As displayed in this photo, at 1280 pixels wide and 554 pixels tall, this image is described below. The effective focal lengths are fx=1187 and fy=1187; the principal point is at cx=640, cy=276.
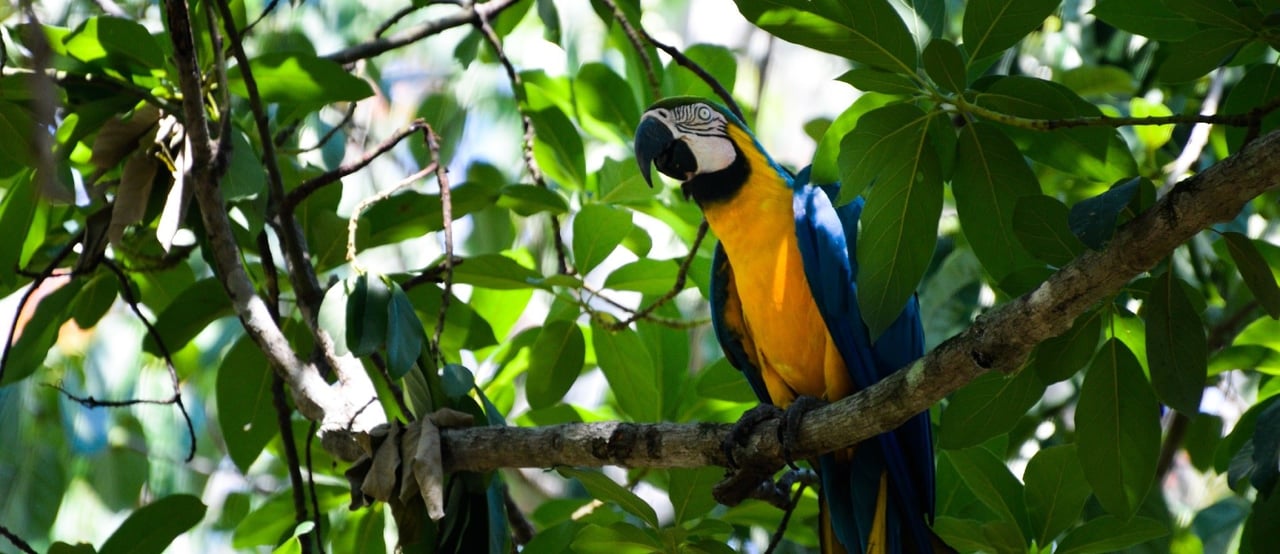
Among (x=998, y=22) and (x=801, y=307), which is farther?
(x=801, y=307)

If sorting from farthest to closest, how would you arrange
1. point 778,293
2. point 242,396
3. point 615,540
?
point 242,396, point 778,293, point 615,540

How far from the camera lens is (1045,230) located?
128 cm

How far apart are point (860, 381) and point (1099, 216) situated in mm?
627

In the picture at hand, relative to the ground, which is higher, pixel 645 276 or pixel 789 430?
pixel 645 276

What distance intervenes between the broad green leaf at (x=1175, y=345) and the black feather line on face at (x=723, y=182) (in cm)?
71

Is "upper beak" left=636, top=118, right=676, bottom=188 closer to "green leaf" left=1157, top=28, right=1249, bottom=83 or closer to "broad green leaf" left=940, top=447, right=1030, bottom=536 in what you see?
"broad green leaf" left=940, top=447, right=1030, bottom=536

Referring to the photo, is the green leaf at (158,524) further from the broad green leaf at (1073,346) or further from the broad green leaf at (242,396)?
the broad green leaf at (1073,346)

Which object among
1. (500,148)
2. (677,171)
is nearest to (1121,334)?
(677,171)

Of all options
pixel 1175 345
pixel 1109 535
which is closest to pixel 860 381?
pixel 1109 535

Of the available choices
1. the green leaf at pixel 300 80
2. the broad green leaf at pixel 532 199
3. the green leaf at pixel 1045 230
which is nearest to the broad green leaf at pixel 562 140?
the broad green leaf at pixel 532 199

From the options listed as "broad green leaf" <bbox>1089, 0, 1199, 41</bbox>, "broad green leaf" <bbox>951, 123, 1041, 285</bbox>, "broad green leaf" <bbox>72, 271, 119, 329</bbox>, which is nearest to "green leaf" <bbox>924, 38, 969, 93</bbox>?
"broad green leaf" <bbox>951, 123, 1041, 285</bbox>

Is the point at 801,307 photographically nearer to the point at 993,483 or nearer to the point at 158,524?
the point at 993,483

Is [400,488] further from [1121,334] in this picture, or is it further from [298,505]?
[1121,334]

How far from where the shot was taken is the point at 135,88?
1.68 metres
